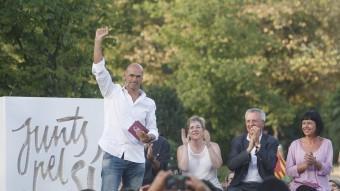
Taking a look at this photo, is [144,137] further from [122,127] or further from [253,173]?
[253,173]

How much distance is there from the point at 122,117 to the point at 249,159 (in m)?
1.65

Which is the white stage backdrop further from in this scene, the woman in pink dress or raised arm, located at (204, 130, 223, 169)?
the woman in pink dress

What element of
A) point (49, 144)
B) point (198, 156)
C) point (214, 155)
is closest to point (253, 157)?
point (214, 155)

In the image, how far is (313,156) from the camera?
11719 mm

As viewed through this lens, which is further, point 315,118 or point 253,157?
point 315,118

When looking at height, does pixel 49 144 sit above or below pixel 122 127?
above

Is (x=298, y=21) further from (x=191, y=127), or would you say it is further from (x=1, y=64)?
(x=191, y=127)

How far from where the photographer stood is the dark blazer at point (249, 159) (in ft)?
37.2

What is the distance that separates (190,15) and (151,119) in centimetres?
2387

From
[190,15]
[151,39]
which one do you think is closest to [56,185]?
[190,15]

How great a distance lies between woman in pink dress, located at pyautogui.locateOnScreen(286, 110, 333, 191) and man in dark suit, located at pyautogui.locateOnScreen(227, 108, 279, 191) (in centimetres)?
41

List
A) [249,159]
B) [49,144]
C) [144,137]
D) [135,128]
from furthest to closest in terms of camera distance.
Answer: [49,144], [249,159], [135,128], [144,137]

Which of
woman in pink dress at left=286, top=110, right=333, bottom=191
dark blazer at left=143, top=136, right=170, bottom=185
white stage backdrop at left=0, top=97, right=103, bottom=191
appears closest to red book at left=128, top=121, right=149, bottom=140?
white stage backdrop at left=0, top=97, right=103, bottom=191

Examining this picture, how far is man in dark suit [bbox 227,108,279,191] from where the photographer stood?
1139 centimetres
